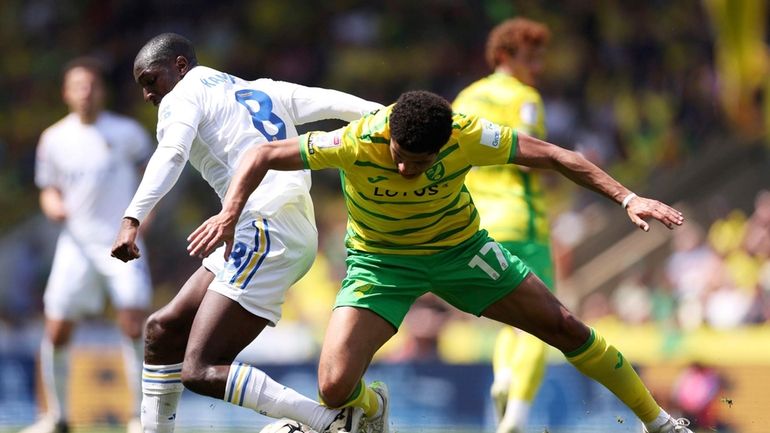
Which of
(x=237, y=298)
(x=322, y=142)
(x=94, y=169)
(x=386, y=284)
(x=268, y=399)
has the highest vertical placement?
(x=322, y=142)

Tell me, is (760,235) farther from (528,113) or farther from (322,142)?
(322,142)

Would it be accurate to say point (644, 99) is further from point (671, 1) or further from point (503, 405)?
point (503, 405)

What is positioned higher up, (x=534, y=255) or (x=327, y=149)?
(x=327, y=149)

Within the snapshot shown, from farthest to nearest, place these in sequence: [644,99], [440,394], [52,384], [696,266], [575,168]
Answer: [644,99], [696,266], [440,394], [52,384], [575,168]

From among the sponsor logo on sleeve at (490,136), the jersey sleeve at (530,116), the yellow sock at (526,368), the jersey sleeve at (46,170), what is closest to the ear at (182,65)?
the sponsor logo on sleeve at (490,136)

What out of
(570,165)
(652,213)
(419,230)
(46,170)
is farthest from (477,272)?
(46,170)

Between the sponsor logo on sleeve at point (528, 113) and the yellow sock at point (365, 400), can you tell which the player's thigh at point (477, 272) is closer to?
the yellow sock at point (365, 400)

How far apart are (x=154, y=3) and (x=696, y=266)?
11.3 meters

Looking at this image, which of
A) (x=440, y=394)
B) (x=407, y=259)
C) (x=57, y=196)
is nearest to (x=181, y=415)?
(x=440, y=394)

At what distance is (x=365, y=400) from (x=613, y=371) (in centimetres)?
129

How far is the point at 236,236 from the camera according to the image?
6.56m

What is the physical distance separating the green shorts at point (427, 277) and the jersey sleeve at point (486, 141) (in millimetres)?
606

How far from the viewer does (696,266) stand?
14.0 meters

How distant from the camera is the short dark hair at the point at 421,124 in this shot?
5.72 metres
